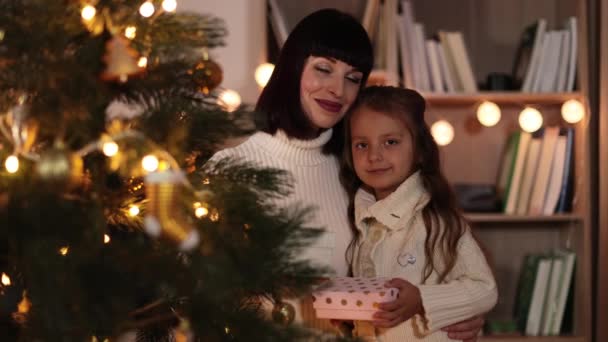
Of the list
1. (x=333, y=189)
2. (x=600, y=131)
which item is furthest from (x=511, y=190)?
(x=333, y=189)

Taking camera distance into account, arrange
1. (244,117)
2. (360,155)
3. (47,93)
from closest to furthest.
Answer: (47,93) < (244,117) < (360,155)

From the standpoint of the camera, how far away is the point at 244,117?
2.99 ft

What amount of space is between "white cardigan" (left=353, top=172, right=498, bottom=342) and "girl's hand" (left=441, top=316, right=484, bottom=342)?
18mm

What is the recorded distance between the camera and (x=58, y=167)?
2.43 ft

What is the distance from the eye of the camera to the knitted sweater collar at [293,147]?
1.78 m

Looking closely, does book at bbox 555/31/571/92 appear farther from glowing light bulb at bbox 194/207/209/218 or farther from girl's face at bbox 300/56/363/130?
glowing light bulb at bbox 194/207/209/218

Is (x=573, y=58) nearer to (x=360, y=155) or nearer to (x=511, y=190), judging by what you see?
(x=511, y=190)

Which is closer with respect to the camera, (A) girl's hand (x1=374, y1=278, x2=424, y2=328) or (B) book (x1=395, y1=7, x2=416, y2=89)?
(A) girl's hand (x1=374, y1=278, x2=424, y2=328)

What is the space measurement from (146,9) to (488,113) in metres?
2.05

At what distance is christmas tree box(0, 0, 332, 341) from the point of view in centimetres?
74

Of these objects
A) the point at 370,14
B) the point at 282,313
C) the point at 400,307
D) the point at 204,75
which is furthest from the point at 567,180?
the point at 204,75

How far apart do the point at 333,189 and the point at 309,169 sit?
0.22ft

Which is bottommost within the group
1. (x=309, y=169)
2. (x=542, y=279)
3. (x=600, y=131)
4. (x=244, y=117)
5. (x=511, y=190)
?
(x=542, y=279)

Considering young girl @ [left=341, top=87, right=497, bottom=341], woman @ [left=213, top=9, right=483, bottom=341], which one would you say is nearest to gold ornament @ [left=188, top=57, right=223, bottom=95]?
young girl @ [left=341, top=87, right=497, bottom=341]
